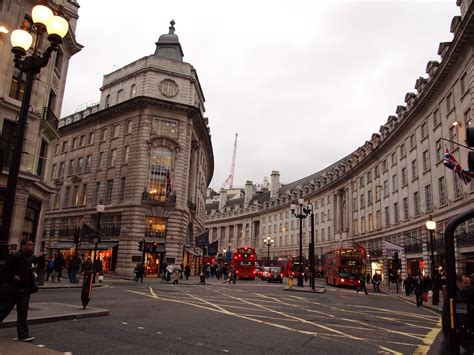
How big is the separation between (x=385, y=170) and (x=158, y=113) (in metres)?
28.6

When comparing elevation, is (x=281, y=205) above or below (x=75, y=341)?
above

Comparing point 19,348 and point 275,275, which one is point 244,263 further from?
point 19,348

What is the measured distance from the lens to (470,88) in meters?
27.9

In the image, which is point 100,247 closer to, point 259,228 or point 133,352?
point 133,352

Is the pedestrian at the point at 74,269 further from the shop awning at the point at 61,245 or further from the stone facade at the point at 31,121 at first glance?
the shop awning at the point at 61,245

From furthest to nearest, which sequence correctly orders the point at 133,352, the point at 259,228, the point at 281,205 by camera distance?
the point at 259,228 → the point at 281,205 → the point at 133,352

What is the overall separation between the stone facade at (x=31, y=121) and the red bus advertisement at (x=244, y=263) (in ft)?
87.5

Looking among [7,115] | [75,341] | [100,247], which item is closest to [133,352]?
[75,341]

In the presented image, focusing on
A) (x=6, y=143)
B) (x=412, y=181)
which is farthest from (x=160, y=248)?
(x=412, y=181)

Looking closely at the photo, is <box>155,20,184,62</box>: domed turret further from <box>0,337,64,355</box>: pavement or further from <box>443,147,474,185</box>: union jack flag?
<box>0,337,64,355</box>: pavement

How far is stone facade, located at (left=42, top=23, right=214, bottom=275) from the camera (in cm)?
4184

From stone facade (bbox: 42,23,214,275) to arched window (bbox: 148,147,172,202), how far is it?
106 millimetres

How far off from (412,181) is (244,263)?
21716 mm

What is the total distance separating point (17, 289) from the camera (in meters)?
7.27
